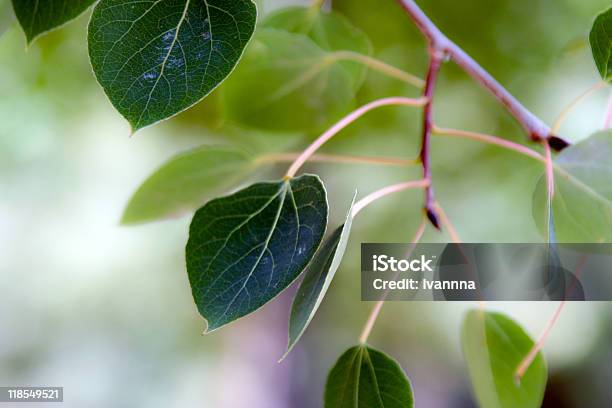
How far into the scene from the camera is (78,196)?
1.10 metres

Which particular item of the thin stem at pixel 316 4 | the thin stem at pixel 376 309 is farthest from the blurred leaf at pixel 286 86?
the thin stem at pixel 376 309

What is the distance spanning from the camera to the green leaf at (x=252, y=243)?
9.3 inches

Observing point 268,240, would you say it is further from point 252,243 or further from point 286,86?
point 286,86

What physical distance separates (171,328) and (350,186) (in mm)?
460

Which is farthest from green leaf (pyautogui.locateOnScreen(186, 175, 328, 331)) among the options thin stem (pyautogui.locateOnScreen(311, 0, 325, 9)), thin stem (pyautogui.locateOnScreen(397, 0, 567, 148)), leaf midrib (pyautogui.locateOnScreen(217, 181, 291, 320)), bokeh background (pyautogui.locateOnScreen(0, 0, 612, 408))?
bokeh background (pyautogui.locateOnScreen(0, 0, 612, 408))

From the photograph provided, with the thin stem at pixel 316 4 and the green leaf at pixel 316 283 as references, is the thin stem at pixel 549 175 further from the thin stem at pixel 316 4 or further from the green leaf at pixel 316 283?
the thin stem at pixel 316 4

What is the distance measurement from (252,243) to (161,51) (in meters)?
0.09

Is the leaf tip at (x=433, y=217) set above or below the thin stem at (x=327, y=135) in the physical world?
below

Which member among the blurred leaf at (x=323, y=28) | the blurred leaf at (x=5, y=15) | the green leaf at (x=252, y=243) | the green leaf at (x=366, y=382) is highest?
the blurred leaf at (x=5, y=15)

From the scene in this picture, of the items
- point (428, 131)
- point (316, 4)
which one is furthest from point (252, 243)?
point (316, 4)

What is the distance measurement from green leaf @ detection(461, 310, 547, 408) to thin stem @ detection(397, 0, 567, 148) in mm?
112

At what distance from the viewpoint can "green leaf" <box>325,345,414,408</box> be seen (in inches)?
11.3

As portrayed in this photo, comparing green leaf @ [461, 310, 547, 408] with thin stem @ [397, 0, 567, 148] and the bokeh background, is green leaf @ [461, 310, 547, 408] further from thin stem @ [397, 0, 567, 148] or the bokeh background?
the bokeh background

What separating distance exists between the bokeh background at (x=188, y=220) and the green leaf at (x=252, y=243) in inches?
19.1
